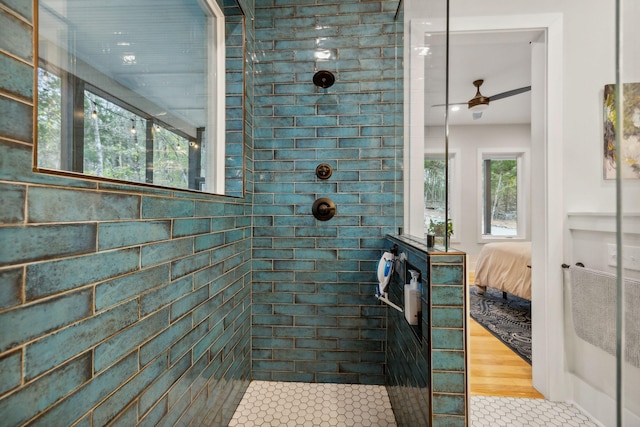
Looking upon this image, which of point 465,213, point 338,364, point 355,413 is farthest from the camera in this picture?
point 465,213

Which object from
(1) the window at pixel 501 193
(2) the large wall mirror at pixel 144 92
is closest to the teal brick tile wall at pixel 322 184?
(2) the large wall mirror at pixel 144 92

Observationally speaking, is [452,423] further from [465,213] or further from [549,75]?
[465,213]

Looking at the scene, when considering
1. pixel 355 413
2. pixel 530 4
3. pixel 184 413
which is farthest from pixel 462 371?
pixel 530 4

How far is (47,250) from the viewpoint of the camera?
21.4 inches

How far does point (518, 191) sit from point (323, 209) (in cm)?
521

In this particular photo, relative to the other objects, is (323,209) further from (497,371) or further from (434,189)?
(497,371)

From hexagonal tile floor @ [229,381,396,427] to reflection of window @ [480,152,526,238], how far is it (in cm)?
472

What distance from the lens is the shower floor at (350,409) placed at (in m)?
1.54

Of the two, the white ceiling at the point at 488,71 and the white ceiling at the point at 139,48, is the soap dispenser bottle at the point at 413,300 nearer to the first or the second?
the white ceiling at the point at 488,71

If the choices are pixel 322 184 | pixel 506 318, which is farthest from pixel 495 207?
pixel 322 184

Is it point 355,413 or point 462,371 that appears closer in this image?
point 462,371

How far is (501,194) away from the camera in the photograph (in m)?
5.44

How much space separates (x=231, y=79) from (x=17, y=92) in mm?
1341

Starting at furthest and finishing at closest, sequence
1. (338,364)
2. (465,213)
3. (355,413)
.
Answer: (465,213) < (338,364) < (355,413)
